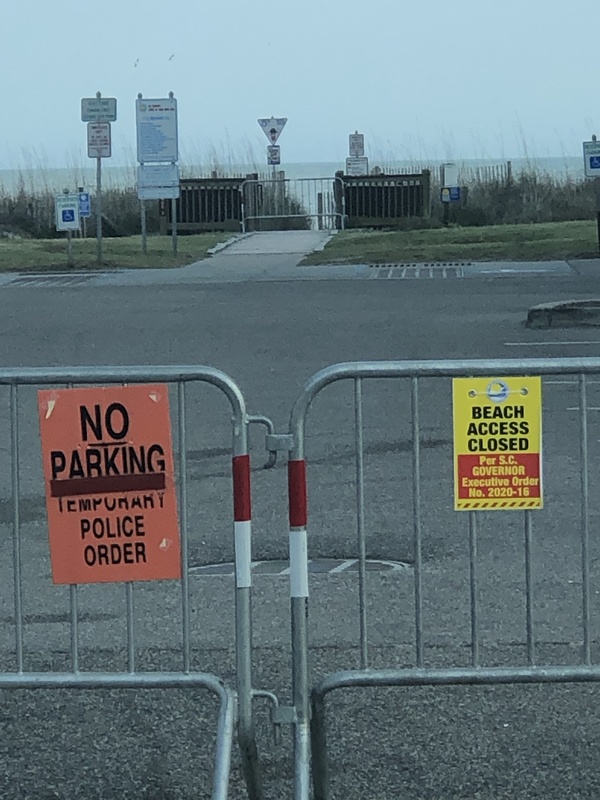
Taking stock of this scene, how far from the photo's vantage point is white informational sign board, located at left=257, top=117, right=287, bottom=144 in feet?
127

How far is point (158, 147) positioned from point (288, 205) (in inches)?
473

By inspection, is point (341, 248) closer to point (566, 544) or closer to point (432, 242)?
point (432, 242)

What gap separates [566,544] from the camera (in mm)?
7465

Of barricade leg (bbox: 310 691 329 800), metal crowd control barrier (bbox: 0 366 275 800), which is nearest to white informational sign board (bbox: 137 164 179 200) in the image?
metal crowd control barrier (bbox: 0 366 275 800)

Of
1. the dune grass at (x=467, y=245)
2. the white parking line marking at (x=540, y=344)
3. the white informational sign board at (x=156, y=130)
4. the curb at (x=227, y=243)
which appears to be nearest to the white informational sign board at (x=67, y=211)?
the white informational sign board at (x=156, y=130)

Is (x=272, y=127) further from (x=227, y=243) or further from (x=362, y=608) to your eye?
(x=362, y=608)

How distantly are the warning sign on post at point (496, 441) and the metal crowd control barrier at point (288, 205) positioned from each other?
34050 mm

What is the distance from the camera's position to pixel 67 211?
26516 mm

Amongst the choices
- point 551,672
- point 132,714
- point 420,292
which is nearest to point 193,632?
point 132,714

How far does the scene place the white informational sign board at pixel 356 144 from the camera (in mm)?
50969

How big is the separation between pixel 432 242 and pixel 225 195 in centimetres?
944

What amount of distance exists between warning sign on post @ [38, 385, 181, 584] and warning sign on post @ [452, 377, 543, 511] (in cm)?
85

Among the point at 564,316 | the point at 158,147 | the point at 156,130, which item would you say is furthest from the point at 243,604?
the point at 158,147

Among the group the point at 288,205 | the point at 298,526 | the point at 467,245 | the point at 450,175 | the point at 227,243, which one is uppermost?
the point at 450,175
